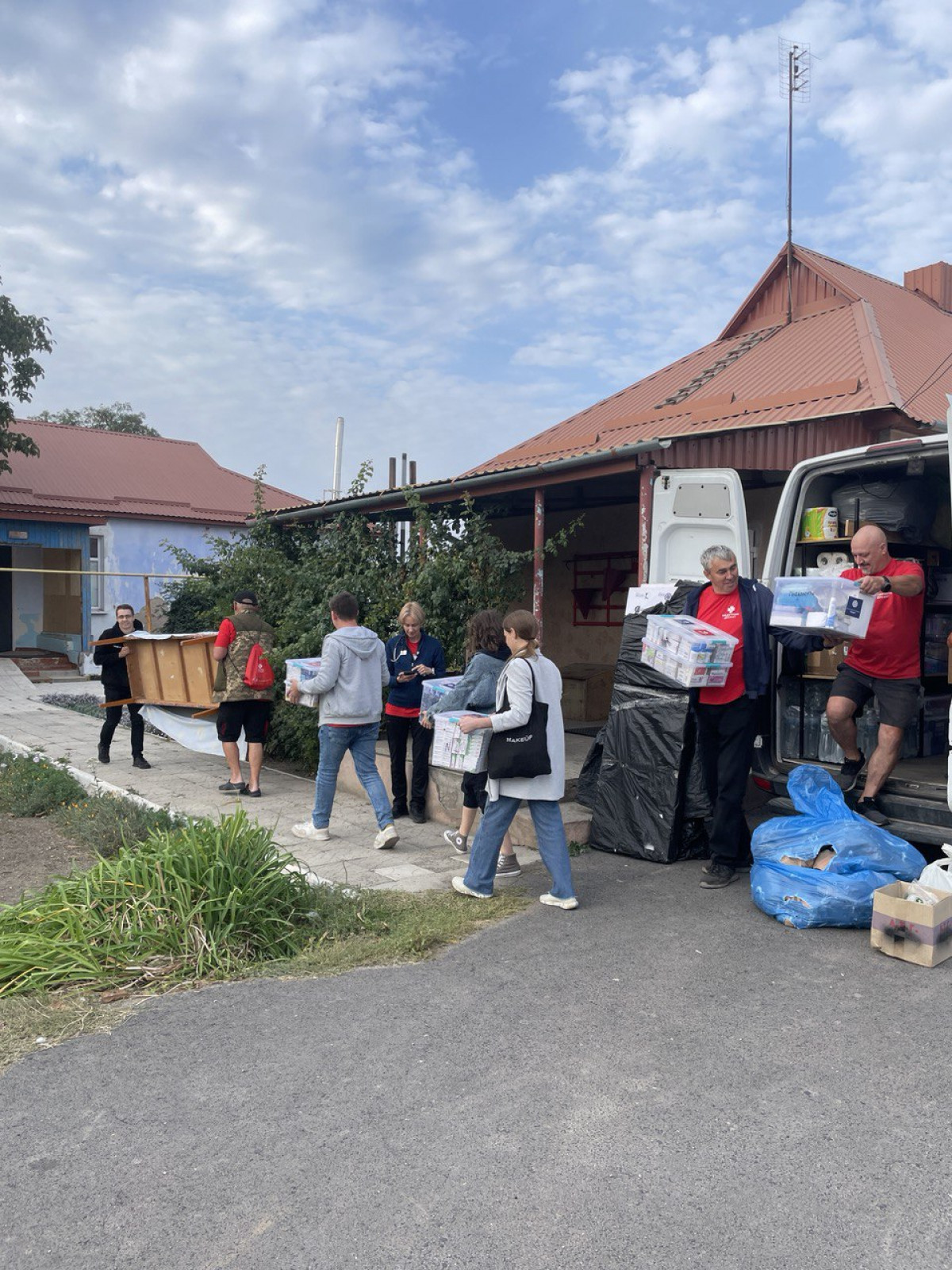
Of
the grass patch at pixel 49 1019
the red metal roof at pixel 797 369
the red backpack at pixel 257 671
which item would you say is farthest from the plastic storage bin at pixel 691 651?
the red backpack at pixel 257 671

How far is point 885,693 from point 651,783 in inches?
58.8

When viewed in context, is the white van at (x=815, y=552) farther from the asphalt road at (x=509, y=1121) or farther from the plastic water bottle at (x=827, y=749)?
the asphalt road at (x=509, y=1121)

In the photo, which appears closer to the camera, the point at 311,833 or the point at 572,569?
the point at 311,833

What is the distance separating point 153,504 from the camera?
914 inches

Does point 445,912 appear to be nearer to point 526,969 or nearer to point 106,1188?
point 526,969

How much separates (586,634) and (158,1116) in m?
9.40

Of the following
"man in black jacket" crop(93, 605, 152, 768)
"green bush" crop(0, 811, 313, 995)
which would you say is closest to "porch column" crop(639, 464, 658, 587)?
"green bush" crop(0, 811, 313, 995)

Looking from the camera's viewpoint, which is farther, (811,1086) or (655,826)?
(655,826)

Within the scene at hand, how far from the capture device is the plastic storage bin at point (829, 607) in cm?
533

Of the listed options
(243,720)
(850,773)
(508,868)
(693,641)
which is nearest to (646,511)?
(693,641)

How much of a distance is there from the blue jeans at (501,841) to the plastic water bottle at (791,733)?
6.78 feet

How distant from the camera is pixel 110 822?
6.84m

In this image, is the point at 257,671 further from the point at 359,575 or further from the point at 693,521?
the point at 693,521

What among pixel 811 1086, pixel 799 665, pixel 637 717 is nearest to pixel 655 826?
pixel 637 717
